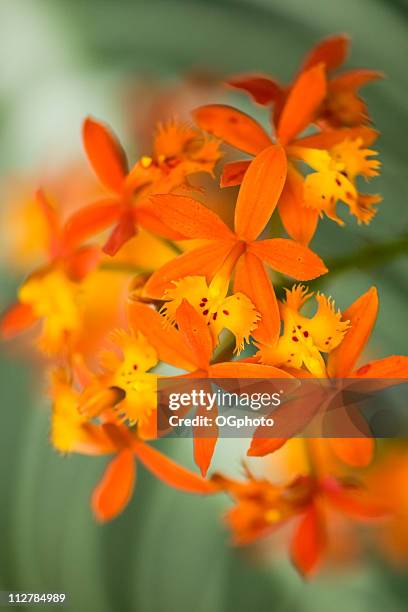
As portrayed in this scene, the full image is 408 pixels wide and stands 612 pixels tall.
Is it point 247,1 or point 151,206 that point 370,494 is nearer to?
point 151,206

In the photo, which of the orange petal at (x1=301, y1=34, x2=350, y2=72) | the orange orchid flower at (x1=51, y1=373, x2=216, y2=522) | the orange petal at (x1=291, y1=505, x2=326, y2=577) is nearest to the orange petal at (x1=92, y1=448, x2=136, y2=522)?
the orange orchid flower at (x1=51, y1=373, x2=216, y2=522)

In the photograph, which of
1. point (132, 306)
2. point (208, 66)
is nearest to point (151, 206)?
point (132, 306)

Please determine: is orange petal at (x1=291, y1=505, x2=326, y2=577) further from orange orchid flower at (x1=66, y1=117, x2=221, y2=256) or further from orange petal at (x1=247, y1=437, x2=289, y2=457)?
orange orchid flower at (x1=66, y1=117, x2=221, y2=256)

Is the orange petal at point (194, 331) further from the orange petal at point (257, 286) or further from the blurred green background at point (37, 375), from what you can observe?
the blurred green background at point (37, 375)

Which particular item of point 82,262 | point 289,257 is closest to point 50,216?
point 82,262

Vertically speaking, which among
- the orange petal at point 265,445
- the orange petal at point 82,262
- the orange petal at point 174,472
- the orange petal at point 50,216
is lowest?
the orange petal at point 174,472

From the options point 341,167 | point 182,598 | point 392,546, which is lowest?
point 182,598

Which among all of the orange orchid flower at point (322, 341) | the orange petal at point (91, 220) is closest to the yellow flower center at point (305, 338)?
the orange orchid flower at point (322, 341)
